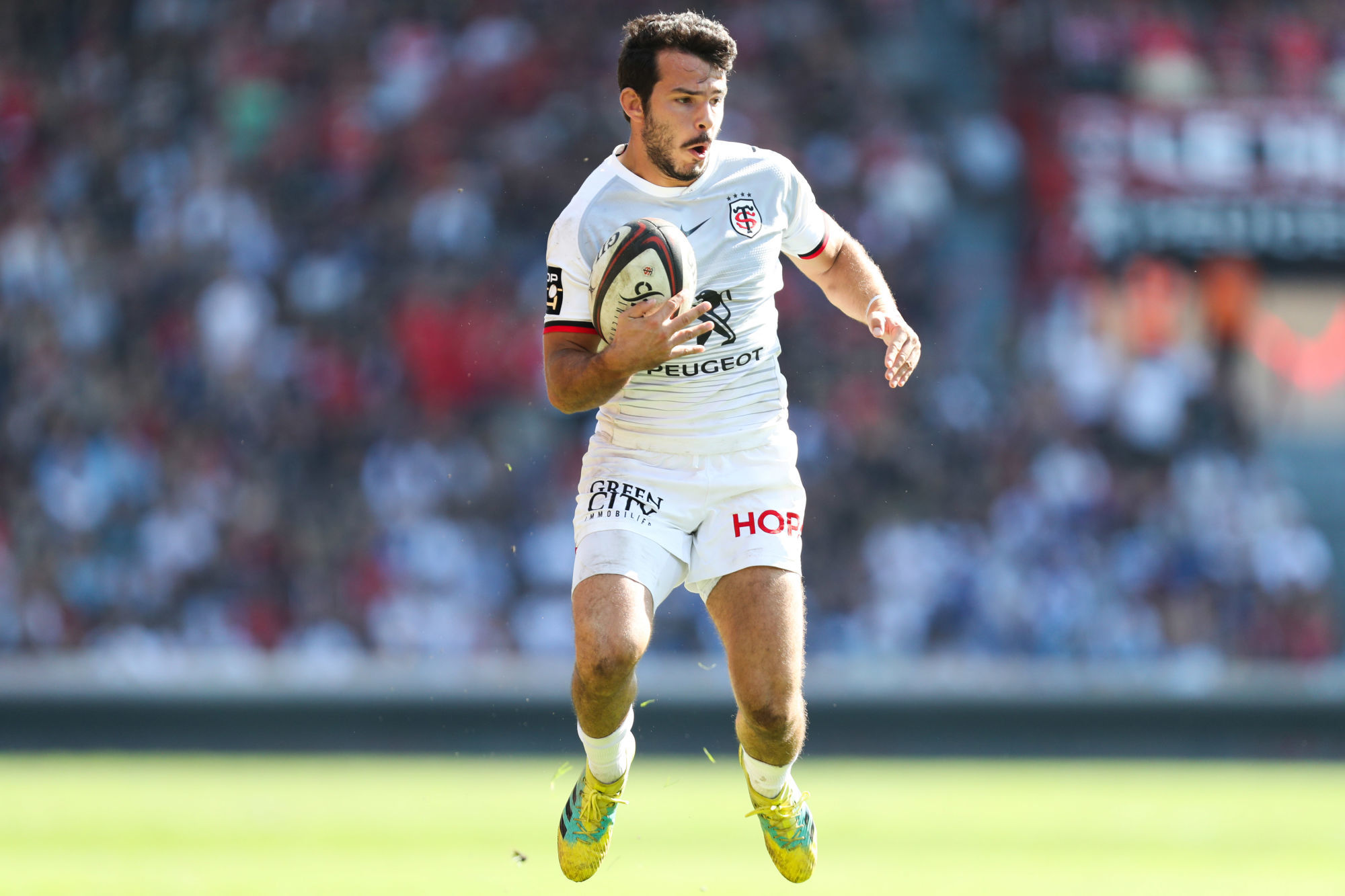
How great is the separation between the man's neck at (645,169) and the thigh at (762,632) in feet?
4.60

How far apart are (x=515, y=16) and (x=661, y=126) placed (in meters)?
13.0

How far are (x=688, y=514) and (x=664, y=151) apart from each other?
1.29 m

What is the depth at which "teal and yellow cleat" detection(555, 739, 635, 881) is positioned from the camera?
6.46 meters

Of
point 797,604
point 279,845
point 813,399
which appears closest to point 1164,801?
point 813,399

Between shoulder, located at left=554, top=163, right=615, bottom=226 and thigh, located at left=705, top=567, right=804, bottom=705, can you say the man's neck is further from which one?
thigh, located at left=705, top=567, right=804, bottom=705

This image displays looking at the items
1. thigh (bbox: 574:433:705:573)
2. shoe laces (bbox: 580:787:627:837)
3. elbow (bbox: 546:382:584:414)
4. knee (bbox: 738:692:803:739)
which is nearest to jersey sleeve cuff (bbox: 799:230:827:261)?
thigh (bbox: 574:433:705:573)

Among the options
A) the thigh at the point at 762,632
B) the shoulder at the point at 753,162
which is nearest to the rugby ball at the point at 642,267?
the shoulder at the point at 753,162

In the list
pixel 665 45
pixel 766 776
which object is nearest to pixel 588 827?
pixel 766 776

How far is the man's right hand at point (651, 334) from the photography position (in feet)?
18.3

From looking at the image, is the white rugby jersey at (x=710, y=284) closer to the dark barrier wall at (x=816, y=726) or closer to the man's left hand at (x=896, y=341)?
the man's left hand at (x=896, y=341)

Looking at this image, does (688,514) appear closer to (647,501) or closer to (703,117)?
(647,501)

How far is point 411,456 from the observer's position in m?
15.8

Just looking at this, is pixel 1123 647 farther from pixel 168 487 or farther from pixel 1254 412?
pixel 168 487

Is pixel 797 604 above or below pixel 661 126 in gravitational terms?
below
